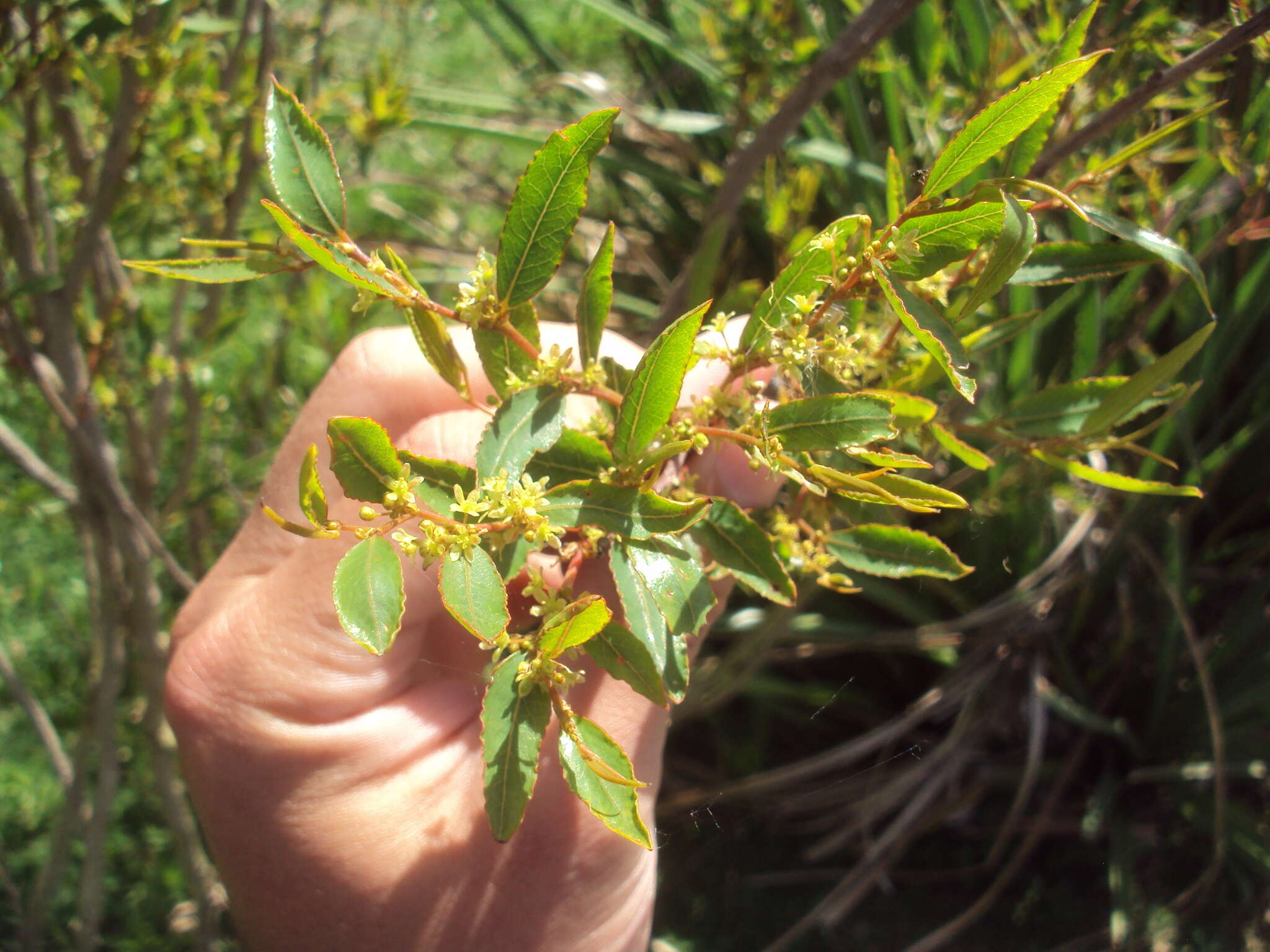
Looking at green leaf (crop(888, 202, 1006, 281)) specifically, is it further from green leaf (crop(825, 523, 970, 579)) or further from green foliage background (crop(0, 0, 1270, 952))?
green foliage background (crop(0, 0, 1270, 952))

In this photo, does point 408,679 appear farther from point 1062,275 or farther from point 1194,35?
point 1194,35

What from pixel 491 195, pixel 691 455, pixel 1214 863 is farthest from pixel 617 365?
pixel 491 195

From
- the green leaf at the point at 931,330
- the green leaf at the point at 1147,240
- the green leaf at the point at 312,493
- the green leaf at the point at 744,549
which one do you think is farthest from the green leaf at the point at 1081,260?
the green leaf at the point at 312,493

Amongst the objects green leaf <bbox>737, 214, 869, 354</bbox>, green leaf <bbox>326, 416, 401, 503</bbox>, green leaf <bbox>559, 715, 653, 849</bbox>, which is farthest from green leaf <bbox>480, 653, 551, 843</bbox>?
green leaf <bbox>737, 214, 869, 354</bbox>

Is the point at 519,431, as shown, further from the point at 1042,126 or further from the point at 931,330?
the point at 1042,126

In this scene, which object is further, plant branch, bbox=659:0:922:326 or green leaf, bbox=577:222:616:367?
plant branch, bbox=659:0:922:326

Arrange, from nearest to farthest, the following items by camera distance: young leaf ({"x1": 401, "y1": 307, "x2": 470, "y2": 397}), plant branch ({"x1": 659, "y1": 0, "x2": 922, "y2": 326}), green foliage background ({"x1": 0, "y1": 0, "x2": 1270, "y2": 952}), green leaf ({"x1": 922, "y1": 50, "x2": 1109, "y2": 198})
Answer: green leaf ({"x1": 922, "y1": 50, "x2": 1109, "y2": 198}) → young leaf ({"x1": 401, "y1": 307, "x2": 470, "y2": 397}) → plant branch ({"x1": 659, "y1": 0, "x2": 922, "y2": 326}) → green foliage background ({"x1": 0, "y1": 0, "x2": 1270, "y2": 952})

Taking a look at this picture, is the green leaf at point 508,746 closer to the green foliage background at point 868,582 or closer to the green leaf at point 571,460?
the green leaf at point 571,460
